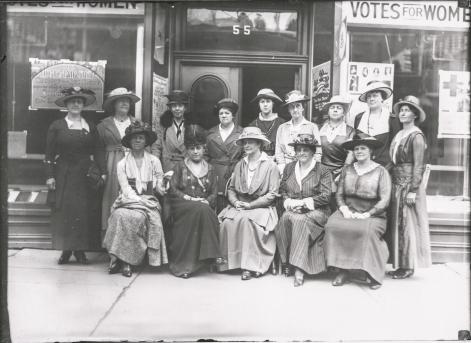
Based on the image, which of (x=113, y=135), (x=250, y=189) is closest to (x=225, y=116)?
(x=250, y=189)

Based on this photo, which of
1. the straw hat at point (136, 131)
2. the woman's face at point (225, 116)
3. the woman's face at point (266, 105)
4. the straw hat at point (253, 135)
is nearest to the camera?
the straw hat at point (136, 131)

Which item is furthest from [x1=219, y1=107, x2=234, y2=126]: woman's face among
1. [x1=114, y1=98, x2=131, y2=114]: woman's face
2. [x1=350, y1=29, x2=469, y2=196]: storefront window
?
[x1=350, y1=29, x2=469, y2=196]: storefront window

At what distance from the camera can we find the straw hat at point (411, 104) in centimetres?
596

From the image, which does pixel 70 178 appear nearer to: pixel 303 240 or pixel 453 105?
pixel 303 240

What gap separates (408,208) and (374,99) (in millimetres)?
1225

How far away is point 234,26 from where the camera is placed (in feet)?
20.8

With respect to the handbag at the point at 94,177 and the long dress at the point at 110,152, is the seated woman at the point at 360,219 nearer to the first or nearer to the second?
the long dress at the point at 110,152

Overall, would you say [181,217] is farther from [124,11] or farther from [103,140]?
[124,11]

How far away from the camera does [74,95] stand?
5.78 meters

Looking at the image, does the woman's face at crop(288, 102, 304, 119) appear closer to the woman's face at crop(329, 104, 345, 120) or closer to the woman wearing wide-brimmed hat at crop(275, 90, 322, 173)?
the woman wearing wide-brimmed hat at crop(275, 90, 322, 173)

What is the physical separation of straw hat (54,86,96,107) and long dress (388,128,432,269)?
325 centimetres

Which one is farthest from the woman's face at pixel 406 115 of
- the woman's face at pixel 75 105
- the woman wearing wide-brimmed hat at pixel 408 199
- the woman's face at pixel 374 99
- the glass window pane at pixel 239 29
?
the woman's face at pixel 75 105

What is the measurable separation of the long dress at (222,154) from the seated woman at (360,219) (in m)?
1.20

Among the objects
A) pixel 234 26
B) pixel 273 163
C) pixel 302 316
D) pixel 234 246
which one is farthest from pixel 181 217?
pixel 234 26
